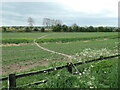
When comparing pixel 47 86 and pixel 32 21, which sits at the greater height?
pixel 32 21

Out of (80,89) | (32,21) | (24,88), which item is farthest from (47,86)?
(32,21)

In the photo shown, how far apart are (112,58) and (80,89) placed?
626 centimetres

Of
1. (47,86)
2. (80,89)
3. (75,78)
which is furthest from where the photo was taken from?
(75,78)

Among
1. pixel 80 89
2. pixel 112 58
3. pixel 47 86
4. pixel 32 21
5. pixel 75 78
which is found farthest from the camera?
pixel 32 21

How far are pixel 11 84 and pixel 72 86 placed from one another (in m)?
2.28

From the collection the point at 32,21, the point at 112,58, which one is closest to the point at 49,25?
the point at 32,21

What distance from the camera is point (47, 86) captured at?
4816mm

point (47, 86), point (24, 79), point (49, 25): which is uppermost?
point (49, 25)

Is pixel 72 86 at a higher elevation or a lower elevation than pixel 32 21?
lower

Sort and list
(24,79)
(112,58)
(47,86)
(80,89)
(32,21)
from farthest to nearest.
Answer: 1. (32,21)
2. (112,58)
3. (24,79)
4. (47,86)
5. (80,89)

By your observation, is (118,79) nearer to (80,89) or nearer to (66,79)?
(80,89)

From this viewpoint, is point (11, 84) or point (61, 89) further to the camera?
point (11, 84)

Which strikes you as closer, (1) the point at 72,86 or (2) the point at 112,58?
(1) the point at 72,86

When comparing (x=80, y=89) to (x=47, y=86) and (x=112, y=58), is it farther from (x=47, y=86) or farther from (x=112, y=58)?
(x=112, y=58)
